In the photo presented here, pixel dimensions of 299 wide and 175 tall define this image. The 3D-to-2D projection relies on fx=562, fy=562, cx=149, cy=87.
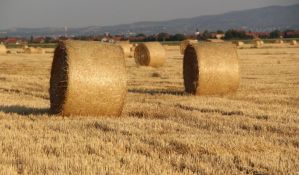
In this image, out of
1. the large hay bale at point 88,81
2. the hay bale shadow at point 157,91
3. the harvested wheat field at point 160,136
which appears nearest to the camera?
the harvested wheat field at point 160,136

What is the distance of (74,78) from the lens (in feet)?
34.6

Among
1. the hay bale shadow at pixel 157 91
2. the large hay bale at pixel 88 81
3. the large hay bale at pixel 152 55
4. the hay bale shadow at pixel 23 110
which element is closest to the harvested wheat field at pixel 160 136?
the hay bale shadow at pixel 23 110

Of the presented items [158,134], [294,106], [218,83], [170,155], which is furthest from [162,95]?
[170,155]

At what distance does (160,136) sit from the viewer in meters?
8.54

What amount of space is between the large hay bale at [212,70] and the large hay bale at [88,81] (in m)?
3.58

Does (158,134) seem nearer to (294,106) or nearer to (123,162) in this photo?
(123,162)

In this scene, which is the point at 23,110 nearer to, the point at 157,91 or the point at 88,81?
the point at 88,81

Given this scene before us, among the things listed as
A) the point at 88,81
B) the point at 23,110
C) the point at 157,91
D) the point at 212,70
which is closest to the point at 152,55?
the point at 157,91

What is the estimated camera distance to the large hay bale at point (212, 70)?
14.2 m

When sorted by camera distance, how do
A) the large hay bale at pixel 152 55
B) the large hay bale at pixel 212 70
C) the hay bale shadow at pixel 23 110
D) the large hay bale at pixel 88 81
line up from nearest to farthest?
the large hay bale at pixel 88 81 → the hay bale shadow at pixel 23 110 → the large hay bale at pixel 212 70 → the large hay bale at pixel 152 55

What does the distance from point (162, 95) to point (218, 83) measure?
146cm

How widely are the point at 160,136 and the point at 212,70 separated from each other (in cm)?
603

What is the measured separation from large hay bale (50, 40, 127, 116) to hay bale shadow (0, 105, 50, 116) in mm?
451

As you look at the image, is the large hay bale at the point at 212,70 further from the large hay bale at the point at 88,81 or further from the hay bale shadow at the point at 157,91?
the large hay bale at the point at 88,81
